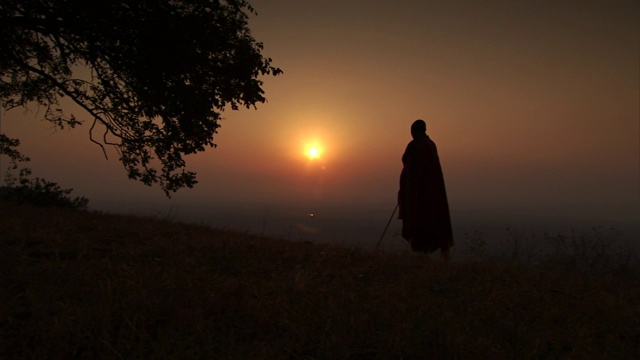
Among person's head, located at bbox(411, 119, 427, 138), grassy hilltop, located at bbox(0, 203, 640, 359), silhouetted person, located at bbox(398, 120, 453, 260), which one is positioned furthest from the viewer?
person's head, located at bbox(411, 119, 427, 138)

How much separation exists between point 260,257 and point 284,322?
3054mm

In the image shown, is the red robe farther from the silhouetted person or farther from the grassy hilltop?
the grassy hilltop

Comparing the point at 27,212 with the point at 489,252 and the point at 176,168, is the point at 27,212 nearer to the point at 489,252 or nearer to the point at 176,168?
the point at 176,168

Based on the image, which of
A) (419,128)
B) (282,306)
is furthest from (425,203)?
(282,306)

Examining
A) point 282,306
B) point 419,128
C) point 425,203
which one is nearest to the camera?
point 282,306

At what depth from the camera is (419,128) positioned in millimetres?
9797

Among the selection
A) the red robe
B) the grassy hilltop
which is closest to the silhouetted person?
the red robe

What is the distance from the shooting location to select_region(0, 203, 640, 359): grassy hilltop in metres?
3.33

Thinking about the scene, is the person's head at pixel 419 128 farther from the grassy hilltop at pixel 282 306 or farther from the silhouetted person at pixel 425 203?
the grassy hilltop at pixel 282 306

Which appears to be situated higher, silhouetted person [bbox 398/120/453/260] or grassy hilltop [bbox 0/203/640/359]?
silhouetted person [bbox 398/120/453/260]

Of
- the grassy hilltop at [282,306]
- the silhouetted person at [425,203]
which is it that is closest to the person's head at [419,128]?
the silhouetted person at [425,203]

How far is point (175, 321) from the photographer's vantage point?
361cm

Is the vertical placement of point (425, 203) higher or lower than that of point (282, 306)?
higher

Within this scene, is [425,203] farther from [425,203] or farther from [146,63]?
[146,63]
